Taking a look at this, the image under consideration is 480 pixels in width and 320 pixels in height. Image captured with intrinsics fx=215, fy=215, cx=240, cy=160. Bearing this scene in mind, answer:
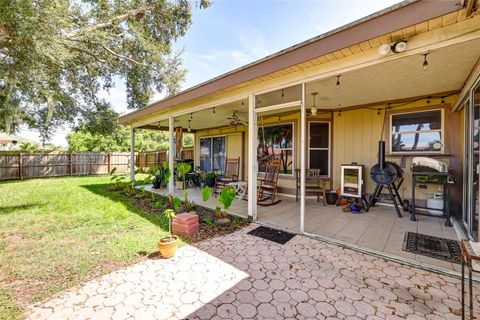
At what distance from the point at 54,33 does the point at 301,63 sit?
525cm

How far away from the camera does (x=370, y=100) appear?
190 inches

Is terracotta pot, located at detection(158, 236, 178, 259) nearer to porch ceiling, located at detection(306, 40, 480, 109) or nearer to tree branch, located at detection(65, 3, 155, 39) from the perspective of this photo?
porch ceiling, located at detection(306, 40, 480, 109)

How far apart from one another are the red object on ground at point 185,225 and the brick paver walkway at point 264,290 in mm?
646

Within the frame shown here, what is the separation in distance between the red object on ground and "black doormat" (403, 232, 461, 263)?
2.98 meters

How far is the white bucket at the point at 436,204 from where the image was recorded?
408 cm

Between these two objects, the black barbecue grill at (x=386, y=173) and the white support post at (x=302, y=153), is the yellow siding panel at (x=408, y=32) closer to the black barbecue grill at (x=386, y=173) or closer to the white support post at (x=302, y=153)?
the white support post at (x=302, y=153)

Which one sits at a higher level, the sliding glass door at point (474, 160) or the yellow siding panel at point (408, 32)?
the yellow siding panel at point (408, 32)

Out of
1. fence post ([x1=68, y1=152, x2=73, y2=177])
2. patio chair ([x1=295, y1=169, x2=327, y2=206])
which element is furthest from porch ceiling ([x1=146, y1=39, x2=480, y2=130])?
fence post ([x1=68, y1=152, x2=73, y2=177])

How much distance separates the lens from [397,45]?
7.48 feet

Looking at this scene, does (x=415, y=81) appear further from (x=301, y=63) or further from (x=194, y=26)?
(x=194, y=26)

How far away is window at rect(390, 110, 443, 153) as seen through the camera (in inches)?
172

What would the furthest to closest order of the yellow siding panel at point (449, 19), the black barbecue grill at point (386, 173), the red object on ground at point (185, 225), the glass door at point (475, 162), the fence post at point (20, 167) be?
1. the fence post at point (20, 167)
2. the black barbecue grill at point (386, 173)
3. the red object on ground at point (185, 225)
4. the glass door at point (475, 162)
5. the yellow siding panel at point (449, 19)

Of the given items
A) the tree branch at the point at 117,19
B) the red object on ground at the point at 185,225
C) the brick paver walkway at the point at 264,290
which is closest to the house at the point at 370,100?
the brick paver walkway at the point at 264,290

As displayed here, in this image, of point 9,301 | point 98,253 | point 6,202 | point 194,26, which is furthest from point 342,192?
point 194,26
